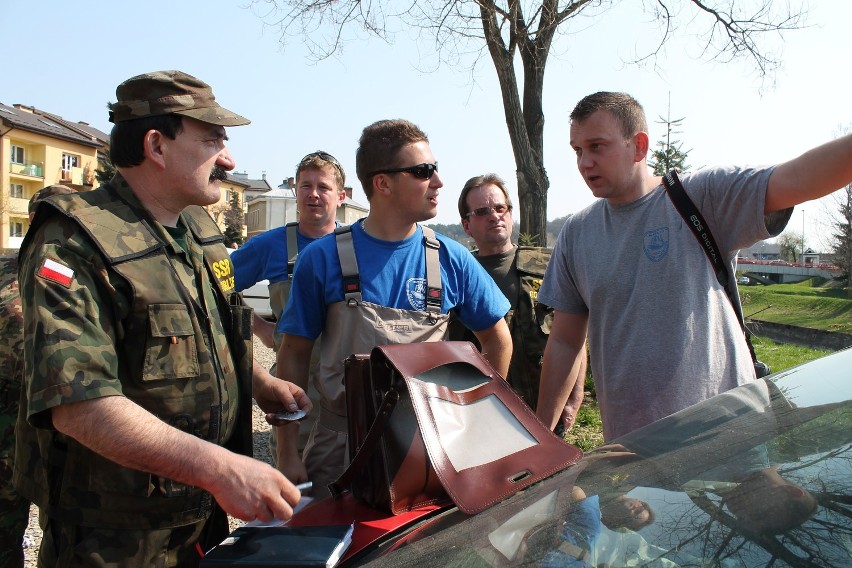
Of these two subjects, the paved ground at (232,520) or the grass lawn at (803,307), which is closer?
the paved ground at (232,520)

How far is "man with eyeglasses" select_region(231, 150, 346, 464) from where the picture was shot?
4414mm

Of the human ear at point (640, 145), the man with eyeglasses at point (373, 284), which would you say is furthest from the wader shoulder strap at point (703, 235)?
the man with eyeglasses at point (373, 284)

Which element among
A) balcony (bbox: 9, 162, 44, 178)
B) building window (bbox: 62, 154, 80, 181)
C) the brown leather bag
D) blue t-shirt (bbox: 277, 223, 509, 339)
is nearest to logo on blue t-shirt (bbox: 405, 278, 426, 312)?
blue t-shirt (bbox: 277, 223, 509, 339)

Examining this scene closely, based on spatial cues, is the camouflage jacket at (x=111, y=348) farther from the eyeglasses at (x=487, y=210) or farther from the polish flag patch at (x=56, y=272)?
the eyeglasses at (x=487, y=210)

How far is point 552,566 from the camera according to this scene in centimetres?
128

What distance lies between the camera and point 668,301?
2.55 m

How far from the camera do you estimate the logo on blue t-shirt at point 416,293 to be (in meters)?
2.84

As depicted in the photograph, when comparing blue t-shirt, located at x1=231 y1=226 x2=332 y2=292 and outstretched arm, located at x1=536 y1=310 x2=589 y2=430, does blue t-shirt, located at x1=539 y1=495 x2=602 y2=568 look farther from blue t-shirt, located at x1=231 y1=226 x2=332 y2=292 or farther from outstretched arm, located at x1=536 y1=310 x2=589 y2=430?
blue t-shirt, located at x1=231 y1=226 x2=332 y2=292

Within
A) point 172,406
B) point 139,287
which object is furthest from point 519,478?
point 139,287

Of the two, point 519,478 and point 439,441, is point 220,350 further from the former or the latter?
point 519,478

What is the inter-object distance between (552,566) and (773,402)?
3.03 ft

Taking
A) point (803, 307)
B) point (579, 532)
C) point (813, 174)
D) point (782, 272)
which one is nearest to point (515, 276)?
point (813, 174)

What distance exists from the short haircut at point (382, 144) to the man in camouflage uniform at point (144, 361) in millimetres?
753

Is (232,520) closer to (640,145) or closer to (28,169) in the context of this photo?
(640,145)
